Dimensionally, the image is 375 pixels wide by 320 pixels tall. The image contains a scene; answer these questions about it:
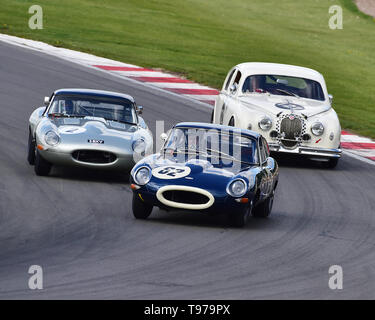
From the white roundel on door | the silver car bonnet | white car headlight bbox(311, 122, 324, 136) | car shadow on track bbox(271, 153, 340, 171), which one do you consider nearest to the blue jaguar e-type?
the white roundel on door

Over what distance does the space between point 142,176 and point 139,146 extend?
2677 mm

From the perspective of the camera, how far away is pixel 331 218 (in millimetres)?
→ 12484

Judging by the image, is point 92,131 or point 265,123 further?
point 265,123

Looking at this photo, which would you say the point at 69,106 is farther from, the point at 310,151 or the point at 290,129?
the point at 310,151

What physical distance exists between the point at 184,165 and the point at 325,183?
4.53 meters

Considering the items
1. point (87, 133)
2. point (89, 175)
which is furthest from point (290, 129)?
point (87, 133)

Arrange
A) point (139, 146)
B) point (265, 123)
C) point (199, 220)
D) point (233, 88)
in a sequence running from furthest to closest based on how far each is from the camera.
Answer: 1. point (233, 88)
2. point (265, 123)
3. point (139, 146)
4. point (199, 220)

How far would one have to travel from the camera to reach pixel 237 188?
35.9 ft

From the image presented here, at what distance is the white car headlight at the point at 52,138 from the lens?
13352 millimetres

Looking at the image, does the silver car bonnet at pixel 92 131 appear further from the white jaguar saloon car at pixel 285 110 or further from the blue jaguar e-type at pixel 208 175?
the white jaguar saloon car at pixel 285 110

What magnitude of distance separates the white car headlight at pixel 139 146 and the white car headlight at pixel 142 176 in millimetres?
2486

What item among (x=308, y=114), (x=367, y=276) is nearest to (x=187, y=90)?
(x=308, y=114)

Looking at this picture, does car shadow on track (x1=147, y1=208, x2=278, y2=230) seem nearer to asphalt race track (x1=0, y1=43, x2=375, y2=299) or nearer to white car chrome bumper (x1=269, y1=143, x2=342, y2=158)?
asphalt race track (x1=0, y1=43, x2=375, y2=299)
